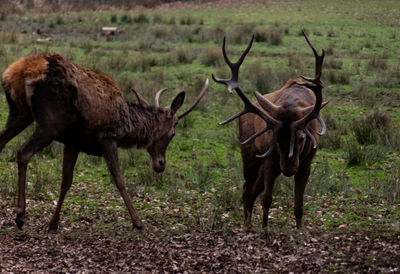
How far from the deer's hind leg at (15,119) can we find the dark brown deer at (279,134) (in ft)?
7.16

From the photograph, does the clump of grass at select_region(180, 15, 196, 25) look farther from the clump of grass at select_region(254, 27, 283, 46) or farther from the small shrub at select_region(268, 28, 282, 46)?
the small shrub at select_region(268, 28, 282, 46)

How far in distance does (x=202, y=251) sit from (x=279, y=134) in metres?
1.54

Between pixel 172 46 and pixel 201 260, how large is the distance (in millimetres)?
17343

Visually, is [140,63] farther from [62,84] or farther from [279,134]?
[279,134]

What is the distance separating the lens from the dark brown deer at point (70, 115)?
287 inches

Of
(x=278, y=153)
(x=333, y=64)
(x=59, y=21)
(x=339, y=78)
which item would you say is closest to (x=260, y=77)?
(x=339, y=78)

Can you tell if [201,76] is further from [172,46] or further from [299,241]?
[299,241]

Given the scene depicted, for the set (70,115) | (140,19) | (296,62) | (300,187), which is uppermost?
(70,115)

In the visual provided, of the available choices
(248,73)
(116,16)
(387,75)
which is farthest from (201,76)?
(116,16)

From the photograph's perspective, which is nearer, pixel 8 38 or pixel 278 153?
pixel 278 153

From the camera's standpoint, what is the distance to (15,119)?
7664 millimetres

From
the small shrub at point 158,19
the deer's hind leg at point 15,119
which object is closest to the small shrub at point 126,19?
the small shrub at point 158,19

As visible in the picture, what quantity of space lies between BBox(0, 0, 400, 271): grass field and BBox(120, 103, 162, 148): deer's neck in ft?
3.39

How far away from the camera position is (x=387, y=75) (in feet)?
57.1
